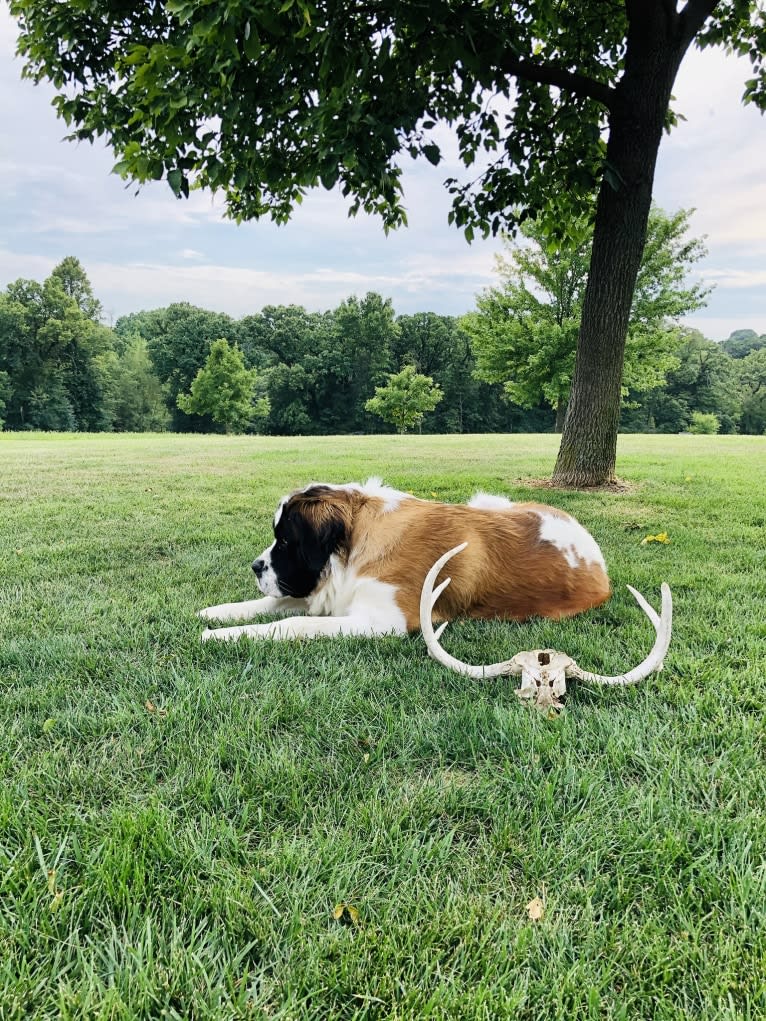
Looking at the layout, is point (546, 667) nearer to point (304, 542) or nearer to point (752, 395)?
point (304, 542)

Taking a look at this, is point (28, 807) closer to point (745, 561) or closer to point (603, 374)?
point (745, 561)

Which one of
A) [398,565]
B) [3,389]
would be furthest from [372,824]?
[3,389]

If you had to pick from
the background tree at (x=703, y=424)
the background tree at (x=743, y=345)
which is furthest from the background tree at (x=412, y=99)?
the background tree at (x=743, y=345)

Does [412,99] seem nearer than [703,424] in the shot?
Yes

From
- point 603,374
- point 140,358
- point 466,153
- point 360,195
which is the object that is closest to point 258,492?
point 360,195

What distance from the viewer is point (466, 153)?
27.4ft

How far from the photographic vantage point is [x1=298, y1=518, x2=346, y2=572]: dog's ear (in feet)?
10.9

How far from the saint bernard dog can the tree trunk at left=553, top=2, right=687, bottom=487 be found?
17.6 feet

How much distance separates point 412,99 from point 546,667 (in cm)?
619

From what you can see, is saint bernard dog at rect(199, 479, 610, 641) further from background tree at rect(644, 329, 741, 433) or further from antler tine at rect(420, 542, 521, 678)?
background tree at rect(644, 329, 741, 433)

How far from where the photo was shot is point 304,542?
3348mm

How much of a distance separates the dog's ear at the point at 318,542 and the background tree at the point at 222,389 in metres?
50.6

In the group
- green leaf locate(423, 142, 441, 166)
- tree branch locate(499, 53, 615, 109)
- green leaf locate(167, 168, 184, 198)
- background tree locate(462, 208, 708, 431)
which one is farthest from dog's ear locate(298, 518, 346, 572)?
background tree locate(462, 208, 708, 431)

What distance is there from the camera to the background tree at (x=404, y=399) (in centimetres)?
5481
